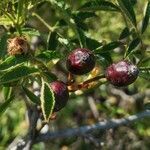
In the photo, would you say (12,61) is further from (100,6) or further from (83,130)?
(83,130)

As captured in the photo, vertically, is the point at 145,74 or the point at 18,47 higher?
the point at 18,47

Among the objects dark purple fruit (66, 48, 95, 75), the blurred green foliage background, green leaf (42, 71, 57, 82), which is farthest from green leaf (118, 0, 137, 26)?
the blurred green foliage background

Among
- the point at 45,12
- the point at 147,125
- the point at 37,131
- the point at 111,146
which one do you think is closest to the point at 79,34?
the point at 37,131

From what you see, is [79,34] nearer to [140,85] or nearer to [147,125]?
[140,85]

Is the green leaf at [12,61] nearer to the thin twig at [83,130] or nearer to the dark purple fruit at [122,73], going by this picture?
the dark purple fruit at [122,73]

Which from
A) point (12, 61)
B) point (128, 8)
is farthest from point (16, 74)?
point (128, 8)
